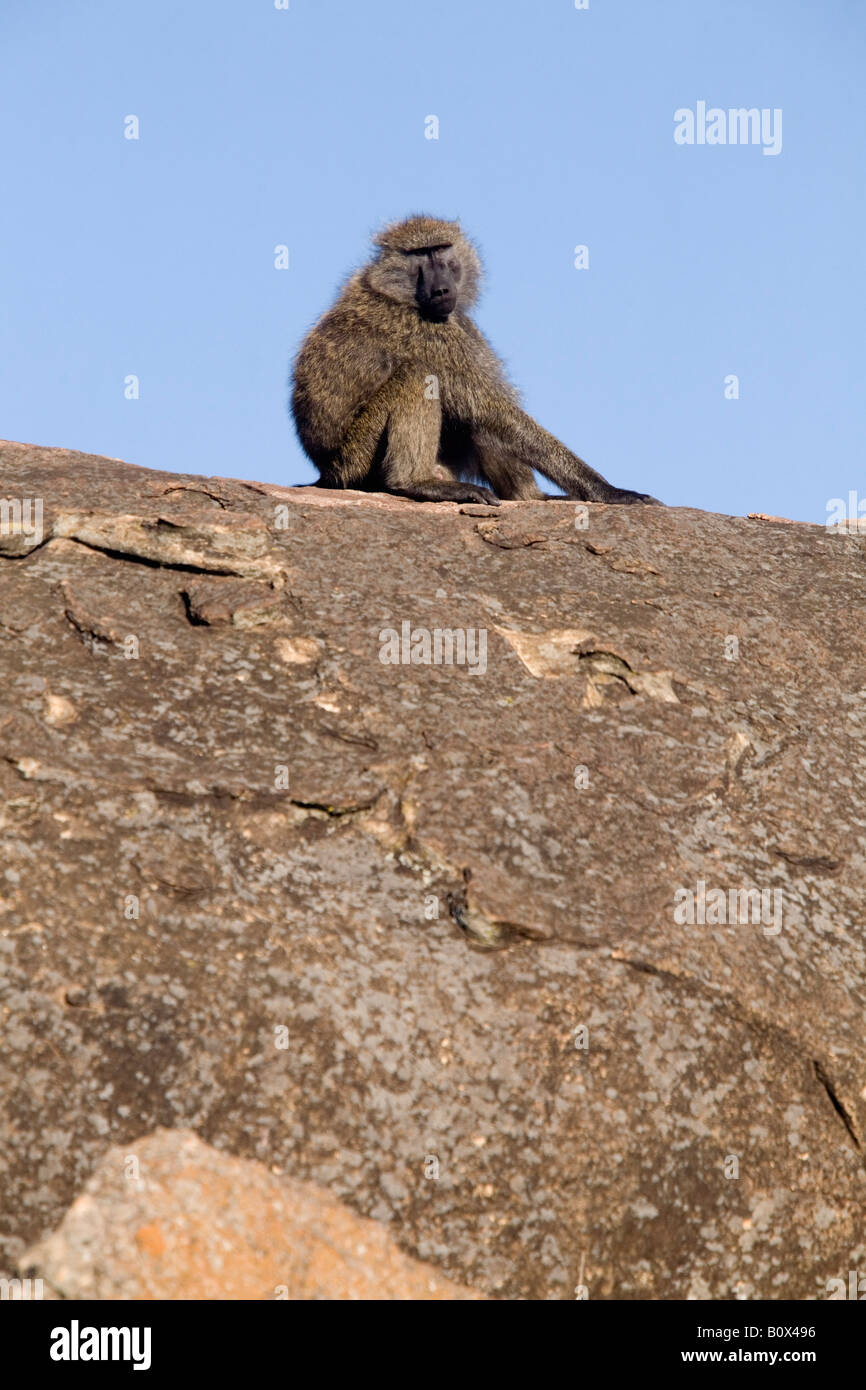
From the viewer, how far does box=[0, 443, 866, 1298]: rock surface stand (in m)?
3.31

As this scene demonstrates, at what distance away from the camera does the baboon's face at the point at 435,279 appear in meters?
8.02

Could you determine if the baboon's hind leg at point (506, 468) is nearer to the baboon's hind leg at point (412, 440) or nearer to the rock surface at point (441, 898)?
the baboon's hind leg at point (412, 440)

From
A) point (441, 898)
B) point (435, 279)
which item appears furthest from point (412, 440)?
point (441, 898)

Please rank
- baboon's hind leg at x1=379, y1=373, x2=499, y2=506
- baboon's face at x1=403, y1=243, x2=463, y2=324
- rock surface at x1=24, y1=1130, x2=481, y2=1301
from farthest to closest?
baboon's face at x1=403, y1=243, x2=463, y2=324 < baboon's hind leg at x1=379, y1=373, x2=499, y2=506 < rock surface at x1=24, y1=1130, x2=481, y2=1301

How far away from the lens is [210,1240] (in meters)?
3.06

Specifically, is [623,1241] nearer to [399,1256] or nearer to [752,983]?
[399,1256]

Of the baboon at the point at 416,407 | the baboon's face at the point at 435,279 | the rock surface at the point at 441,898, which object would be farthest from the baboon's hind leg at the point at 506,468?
the rock surface at the point at 441,898

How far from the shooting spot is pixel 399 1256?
10.5ft

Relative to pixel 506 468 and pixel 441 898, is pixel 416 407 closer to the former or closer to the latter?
pixel 506 468

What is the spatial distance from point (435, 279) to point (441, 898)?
5327 millimetres

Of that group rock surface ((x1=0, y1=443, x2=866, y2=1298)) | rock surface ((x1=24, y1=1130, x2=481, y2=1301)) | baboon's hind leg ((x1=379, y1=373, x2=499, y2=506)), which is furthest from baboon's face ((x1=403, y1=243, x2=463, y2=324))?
rock surface ((x1=24, y1=1130, x2=481, y2=1301))

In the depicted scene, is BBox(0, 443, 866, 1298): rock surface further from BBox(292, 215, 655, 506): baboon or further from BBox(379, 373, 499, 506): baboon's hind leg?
BBox(292, 215, 655, 506): baboon

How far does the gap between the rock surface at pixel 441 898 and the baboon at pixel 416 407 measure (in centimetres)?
207

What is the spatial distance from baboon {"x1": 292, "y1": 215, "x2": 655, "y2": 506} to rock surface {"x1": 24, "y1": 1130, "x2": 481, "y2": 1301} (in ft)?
15.3
